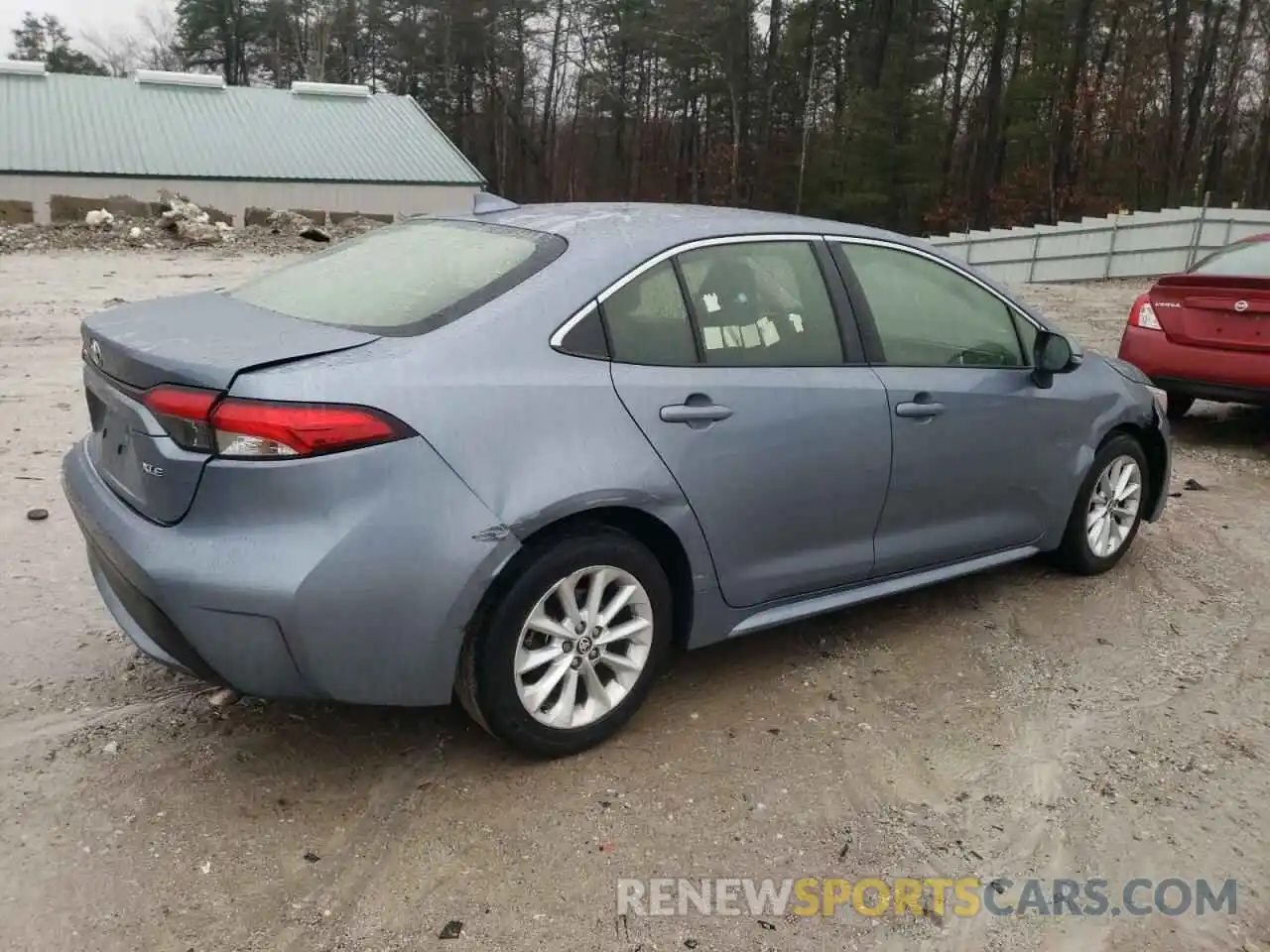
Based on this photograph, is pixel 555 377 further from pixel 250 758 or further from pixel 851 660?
pixel 851 660

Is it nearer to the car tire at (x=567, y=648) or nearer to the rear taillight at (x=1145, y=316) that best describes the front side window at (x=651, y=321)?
the car tire at (x=567, y=648)

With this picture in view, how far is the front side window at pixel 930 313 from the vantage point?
12.6 ft

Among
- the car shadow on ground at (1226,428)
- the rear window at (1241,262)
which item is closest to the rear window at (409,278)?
the rear window at (1241,262)

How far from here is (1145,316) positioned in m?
7.68

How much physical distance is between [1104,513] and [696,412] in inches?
101

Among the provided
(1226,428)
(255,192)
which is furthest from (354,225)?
(1226,428)

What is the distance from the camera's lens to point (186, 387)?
2688 millimetres

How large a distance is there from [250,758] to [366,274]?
158 centimetres

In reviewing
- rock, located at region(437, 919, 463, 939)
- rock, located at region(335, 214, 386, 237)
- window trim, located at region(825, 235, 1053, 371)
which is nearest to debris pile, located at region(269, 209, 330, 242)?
rock, located at region(335, 214, 386, 237)

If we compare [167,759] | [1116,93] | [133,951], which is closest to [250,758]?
[167,759]

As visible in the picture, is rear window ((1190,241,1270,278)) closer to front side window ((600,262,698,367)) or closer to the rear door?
the rear door

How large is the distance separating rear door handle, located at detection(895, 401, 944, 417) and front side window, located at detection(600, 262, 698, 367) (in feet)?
2.92

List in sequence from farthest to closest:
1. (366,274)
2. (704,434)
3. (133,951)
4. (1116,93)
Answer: (1116,93) → (366,274) → (704,434) → (133,951)

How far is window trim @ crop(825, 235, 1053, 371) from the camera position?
3.75 metres
